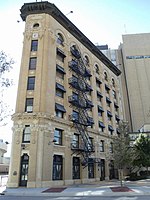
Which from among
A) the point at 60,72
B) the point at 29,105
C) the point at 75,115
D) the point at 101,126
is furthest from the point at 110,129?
the point at 29,105

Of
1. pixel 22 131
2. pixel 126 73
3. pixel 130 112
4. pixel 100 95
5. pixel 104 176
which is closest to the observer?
pixel 22 131

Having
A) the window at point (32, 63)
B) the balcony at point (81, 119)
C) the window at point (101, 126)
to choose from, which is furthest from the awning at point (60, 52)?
the window at point (101, 126)

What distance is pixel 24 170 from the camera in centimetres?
2358

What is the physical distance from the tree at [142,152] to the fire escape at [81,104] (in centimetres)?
861

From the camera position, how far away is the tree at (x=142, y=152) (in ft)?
112

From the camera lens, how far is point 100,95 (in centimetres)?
4031

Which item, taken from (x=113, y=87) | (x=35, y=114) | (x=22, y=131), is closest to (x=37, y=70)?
(x=35, y=114)

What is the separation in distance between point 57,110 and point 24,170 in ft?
30.0

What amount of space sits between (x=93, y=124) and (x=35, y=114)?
13496 millimetres

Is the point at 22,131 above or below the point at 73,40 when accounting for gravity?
below

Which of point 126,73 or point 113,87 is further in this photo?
point 126,73

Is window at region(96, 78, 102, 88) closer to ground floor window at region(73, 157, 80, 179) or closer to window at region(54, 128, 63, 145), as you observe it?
window at region(54, 128, 63, 145)

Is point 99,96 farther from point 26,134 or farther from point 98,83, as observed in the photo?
point 26,134

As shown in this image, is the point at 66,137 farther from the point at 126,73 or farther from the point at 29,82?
the point at 126,73
